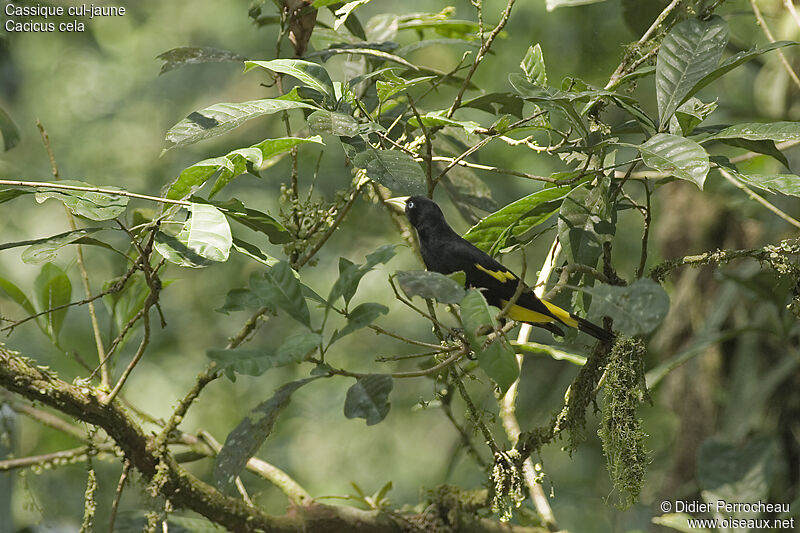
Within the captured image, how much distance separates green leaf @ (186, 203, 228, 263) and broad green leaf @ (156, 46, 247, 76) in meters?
0.81

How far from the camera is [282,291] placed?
4.58ft

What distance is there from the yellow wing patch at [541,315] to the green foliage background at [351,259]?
53.3 inches

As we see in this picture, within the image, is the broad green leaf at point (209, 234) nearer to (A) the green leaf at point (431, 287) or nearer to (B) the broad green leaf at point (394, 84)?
(A) the green leaf at point (431, 287)

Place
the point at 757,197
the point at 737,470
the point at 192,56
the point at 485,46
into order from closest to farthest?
the point at 485,46 < the point at 757,197 < the point at 192,56 < the point at 737,470

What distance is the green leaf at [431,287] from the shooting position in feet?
4.33

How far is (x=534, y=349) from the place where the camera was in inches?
83.6

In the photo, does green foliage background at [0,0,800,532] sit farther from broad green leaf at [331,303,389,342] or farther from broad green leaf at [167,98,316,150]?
broad green leaf at [331,303,389,342]

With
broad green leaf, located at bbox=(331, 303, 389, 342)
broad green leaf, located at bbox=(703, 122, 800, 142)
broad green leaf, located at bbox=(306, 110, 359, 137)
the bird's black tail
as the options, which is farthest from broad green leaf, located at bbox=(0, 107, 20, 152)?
broad green leaf, located at bbox=(703, 122, 800, 142)

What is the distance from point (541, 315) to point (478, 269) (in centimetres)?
21

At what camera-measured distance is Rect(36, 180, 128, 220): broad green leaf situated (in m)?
1.50

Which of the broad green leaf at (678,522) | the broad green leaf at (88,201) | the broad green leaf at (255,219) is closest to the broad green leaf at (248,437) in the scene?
the broad green leaf at (255,219)

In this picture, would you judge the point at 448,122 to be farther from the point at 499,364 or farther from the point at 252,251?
the point at 499,364

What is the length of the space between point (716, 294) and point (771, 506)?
4.28 feet

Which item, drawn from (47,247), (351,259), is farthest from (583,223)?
(351,259)
